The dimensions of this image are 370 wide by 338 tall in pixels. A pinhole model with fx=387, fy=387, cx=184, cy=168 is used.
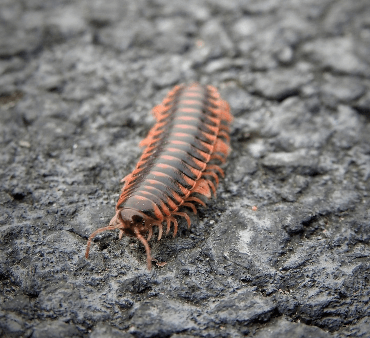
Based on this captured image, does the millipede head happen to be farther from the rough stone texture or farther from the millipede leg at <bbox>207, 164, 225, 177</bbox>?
the millipede leg at <bbox>207, 164, 225, 177</bbox>

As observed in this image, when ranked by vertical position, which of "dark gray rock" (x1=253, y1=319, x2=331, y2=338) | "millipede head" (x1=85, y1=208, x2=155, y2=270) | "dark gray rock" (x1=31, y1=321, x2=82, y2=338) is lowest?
"dark gray rock" (x1=31, y1=321, x2=82, y2=338)

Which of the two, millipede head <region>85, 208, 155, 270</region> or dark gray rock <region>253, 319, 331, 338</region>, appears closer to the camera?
dark gray rock <region>253, 319, 331, 338</region>

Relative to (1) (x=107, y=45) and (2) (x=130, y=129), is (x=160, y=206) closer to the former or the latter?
(2) (x=130, y=129)

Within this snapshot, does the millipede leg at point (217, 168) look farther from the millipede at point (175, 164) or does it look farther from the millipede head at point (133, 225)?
the millipede head at point (133, 225)

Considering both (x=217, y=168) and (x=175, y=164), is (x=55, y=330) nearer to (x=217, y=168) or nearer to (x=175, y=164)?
(x=175, y=164)

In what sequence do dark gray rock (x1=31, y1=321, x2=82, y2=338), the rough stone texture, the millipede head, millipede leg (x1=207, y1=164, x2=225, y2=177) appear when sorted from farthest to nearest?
1. millipede leg (x1=207, y1=164, x2=225, y2=177)
2. the millipede head
3. the rough stone texture
4. dark gray rock (x1=31, y1=321, x2=82, y2=338)

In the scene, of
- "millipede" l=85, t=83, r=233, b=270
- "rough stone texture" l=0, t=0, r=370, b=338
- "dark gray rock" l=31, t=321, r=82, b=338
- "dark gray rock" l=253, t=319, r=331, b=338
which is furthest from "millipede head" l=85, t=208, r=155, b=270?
"dark gray rock" l=253, t=319, r=331, b=338

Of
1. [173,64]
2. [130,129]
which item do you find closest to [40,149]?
[130,129]
